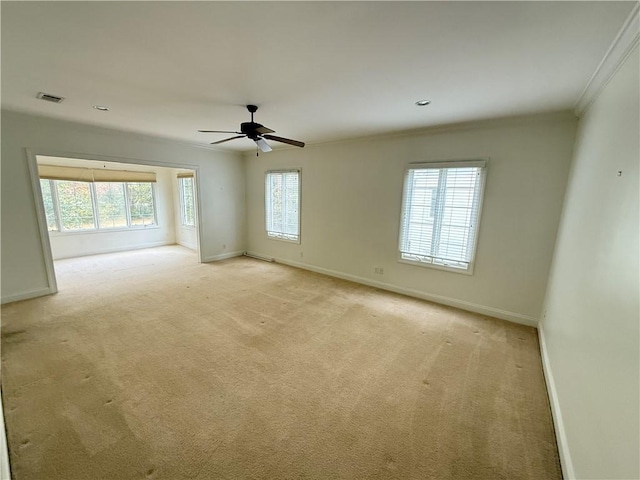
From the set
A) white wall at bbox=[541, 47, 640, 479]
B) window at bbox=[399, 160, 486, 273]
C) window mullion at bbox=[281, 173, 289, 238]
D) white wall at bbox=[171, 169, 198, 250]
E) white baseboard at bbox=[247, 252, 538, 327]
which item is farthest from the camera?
white wall at bbox=[171, 169, 198, 250]

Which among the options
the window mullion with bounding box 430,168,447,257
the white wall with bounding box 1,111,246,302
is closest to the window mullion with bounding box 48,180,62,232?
the white wall with bounding box 1,111,246,302

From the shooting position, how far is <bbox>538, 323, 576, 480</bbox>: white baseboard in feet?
4.83

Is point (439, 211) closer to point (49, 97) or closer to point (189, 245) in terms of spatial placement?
point (49, 97)

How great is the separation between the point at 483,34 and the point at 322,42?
39.2 inches

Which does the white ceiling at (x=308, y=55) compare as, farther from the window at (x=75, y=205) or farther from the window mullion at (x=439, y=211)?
the window at (x=75, y=205)

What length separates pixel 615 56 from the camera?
169 cm

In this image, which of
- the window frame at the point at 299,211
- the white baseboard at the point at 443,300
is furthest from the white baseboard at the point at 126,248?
the white baseboard at the point at 443,300

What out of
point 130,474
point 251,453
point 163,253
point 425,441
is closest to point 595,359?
point 425,441

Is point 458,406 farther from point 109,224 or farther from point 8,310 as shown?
point 109,224

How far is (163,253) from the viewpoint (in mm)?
6605

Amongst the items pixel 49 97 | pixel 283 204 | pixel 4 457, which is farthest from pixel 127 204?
pixel 4 457

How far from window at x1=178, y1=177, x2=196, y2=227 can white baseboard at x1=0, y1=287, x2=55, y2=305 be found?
352 centimetres

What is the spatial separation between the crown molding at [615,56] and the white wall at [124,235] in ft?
27.7

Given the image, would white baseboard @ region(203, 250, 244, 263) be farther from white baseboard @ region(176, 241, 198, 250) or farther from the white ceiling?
the white ceiling
